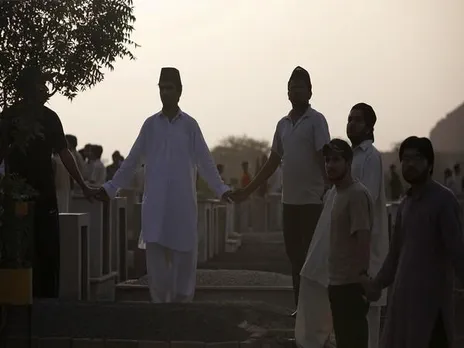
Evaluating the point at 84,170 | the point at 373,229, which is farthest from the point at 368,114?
the point at 84,170

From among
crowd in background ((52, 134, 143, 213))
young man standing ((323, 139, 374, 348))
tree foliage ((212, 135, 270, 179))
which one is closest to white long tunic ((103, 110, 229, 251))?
young man standing ((323, 139, 374, 348))

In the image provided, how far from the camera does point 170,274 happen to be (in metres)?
11.6

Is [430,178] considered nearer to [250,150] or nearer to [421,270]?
[421,270]

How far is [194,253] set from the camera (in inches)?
461

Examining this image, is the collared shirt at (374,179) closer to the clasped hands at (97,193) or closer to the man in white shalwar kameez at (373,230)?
the man in white shalwar kameez at (373,230)

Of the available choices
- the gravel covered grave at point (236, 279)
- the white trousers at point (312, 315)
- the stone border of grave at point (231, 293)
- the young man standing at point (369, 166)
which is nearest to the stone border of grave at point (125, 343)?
the white trousers at point (312, 315)

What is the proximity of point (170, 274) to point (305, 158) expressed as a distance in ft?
4.74

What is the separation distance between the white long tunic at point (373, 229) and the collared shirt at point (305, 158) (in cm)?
193

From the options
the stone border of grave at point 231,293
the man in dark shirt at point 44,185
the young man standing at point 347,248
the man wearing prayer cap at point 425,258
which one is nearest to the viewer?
the man wearing prayer cap at point 425,258

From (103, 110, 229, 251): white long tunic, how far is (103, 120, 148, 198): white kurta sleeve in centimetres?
2

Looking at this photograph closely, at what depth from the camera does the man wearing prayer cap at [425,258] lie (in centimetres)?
742

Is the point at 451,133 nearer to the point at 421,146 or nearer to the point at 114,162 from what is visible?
the point at 114,162

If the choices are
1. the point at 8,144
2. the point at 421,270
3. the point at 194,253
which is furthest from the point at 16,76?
the point at 421,270

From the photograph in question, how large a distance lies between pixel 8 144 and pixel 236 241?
19491mm
